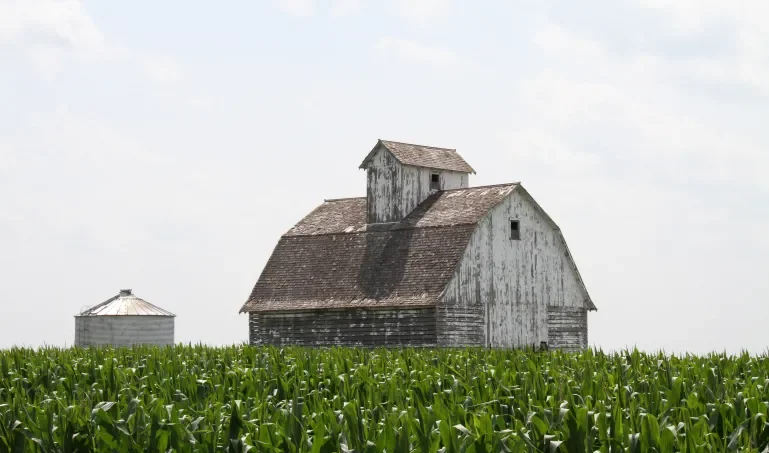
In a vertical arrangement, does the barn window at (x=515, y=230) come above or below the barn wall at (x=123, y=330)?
above

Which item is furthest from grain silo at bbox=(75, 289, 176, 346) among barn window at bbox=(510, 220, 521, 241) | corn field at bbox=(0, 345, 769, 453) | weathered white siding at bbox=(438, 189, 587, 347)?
corn field at bbox=(0, 345, 769, 453)

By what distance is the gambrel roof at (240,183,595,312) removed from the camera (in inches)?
1286

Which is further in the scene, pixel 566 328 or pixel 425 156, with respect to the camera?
pixel 425 156

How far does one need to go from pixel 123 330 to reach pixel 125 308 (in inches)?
37.4

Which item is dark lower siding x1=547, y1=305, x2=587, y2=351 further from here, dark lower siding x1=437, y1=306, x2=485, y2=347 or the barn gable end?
the barn gable end

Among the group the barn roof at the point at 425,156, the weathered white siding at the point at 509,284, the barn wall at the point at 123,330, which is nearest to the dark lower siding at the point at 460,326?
the weathered white siding at the point at 509,284

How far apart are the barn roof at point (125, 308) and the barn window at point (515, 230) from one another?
14854mm

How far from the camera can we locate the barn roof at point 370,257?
3266cm

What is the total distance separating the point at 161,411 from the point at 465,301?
2166 centimetres

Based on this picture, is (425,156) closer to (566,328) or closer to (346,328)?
(346,328)

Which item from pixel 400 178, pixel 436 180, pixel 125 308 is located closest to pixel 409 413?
pixel 400 178

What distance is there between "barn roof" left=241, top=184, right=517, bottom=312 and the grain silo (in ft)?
21.0

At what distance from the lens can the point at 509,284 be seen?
110ft

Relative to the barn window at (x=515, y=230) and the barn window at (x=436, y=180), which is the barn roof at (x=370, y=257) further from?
the barn window at (x=515, y=230)
